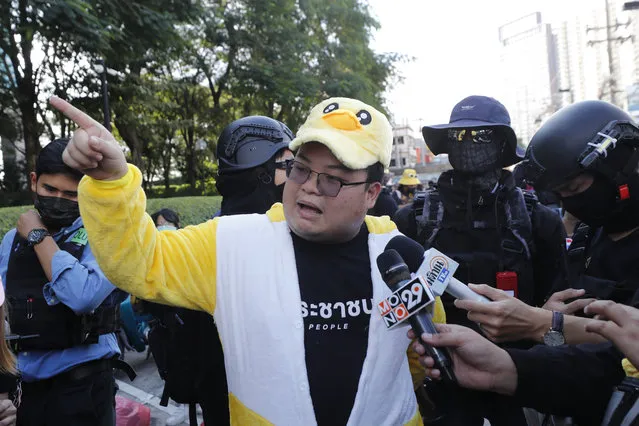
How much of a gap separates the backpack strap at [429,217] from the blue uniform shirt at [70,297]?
65.3 inches

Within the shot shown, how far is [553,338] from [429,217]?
3.77 ft

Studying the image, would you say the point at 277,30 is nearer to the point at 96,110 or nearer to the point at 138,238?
the point at 96,110

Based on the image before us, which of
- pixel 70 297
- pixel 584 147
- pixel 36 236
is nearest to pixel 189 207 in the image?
pixel 36 236

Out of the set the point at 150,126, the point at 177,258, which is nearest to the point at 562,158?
the point at 177,258

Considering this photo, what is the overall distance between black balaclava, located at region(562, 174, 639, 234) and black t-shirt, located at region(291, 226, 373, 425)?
3.66 ft

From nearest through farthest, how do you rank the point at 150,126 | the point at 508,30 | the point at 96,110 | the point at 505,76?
the point at 96,110
the point at 150,126
the point at 505,76
the point at 508,30

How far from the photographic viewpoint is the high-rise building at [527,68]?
8644cm

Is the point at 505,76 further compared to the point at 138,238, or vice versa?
the point at 505,76

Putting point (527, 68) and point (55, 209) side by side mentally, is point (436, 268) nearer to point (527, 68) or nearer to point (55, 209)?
point (55, 209)

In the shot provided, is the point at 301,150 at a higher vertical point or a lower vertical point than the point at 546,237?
higher

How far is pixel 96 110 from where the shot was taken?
15.4 m

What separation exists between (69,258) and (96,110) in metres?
14.3

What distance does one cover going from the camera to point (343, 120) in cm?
176

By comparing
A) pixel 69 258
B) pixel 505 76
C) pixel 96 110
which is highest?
pixel 505 76
